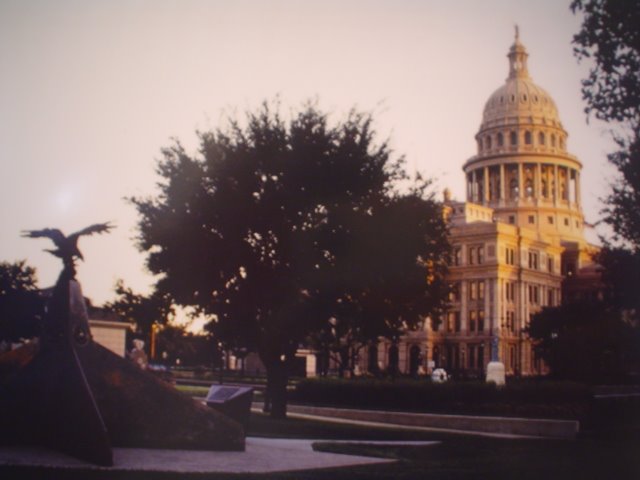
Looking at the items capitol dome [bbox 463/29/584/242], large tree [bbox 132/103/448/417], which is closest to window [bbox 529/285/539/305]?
capitol dome [bbox 463/29/584/242]

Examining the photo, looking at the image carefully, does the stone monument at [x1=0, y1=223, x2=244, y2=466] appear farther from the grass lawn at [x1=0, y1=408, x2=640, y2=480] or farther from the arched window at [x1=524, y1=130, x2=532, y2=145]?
the arched window at [x1=524, y1=130, x2=532, y2=145]

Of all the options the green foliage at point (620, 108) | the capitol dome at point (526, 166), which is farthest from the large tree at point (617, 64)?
the capitol dome at point (526, 166)

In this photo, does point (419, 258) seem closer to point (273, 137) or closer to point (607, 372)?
point (273, 137)

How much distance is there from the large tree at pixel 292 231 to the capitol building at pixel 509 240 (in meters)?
61.5

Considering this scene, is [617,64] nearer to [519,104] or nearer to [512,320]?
[512,320]

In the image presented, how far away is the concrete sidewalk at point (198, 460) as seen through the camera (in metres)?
10.4

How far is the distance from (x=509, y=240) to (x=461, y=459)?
94936 mm

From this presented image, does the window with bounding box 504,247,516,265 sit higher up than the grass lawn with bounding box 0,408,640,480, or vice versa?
the window with bounding box 504,247,516,265

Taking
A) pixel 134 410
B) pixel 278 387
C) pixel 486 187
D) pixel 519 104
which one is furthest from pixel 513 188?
pixel 134 410

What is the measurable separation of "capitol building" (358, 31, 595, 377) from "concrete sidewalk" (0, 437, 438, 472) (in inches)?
2901

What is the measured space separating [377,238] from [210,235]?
4.74 meters

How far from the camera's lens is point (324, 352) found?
47.0 metres

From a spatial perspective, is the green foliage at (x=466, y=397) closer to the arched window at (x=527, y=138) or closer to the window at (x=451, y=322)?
the window at (x=451, y=322)

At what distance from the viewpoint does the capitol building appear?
104m
